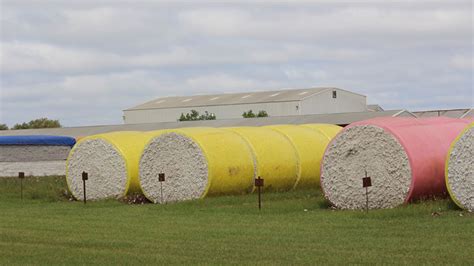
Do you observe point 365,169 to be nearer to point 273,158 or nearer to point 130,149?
point 273,158

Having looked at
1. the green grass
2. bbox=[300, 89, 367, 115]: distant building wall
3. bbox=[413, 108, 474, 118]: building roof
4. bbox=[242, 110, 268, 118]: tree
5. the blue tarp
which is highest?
bbox=[300, 89, 367, 115]: distant building wall

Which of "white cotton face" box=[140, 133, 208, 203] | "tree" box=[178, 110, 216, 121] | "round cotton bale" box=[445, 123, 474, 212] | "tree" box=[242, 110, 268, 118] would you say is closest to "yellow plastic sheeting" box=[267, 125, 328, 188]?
"white cotton face" box=[140, 133, 208, 203]

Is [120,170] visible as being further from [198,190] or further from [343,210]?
[343,210]

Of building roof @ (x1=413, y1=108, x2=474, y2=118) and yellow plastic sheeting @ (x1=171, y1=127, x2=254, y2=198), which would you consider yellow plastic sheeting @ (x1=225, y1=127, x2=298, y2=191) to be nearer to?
yellow plastic sheeting @ (x1=171, y1=127, x2=254, y2=198)

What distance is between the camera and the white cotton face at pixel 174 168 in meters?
27.4

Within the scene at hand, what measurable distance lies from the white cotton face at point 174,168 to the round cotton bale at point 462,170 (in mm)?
8123

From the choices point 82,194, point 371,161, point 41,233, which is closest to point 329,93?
point 82,194

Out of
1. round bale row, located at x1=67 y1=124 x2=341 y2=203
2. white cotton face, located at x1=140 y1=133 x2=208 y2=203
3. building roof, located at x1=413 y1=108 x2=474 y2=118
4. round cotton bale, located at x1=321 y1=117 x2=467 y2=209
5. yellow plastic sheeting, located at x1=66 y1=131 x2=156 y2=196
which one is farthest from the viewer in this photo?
building roof, located at x1=413 y1=108 x2=474 y2=118

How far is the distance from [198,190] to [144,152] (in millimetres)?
2654

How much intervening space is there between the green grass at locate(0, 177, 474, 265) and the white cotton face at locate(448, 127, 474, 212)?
1.22 feet

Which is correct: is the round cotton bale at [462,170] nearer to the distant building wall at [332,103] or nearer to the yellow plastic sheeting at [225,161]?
the yellow plastic sheeting at [225,161]

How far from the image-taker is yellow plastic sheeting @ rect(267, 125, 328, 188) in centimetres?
2998

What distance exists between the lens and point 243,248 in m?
15.8

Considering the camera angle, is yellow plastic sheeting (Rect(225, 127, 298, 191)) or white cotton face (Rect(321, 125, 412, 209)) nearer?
white cotton face (Rect(321, 125, 412, 209))
